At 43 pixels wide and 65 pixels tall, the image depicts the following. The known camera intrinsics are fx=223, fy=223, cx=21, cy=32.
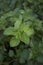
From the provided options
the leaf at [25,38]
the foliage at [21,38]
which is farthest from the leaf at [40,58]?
the leaf at [25,38]

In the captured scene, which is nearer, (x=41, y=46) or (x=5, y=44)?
(x=41, y=46)

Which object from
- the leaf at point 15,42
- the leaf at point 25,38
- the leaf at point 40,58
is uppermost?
the leaf at point 25,38

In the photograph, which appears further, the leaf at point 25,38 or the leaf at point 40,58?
the leaf at point 40,58

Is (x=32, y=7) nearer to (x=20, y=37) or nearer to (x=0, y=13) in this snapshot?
(x=0, y=13)

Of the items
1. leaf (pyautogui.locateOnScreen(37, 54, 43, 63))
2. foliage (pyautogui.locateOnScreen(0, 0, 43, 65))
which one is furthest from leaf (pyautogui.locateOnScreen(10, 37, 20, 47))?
leaf (pyautogui.locateOnScreen(37, 54, 43, 63))

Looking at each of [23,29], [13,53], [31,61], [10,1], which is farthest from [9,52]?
[10,1]

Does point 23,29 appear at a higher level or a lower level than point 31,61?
higher

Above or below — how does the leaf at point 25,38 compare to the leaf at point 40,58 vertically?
above

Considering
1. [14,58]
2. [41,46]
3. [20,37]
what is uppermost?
[20,37]

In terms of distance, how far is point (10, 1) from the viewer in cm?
193

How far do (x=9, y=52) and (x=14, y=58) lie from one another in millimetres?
63

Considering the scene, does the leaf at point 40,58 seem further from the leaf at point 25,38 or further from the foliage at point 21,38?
the leaf at point 25,38

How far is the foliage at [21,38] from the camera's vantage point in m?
1.29

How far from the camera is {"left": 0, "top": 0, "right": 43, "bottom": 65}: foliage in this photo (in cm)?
129
